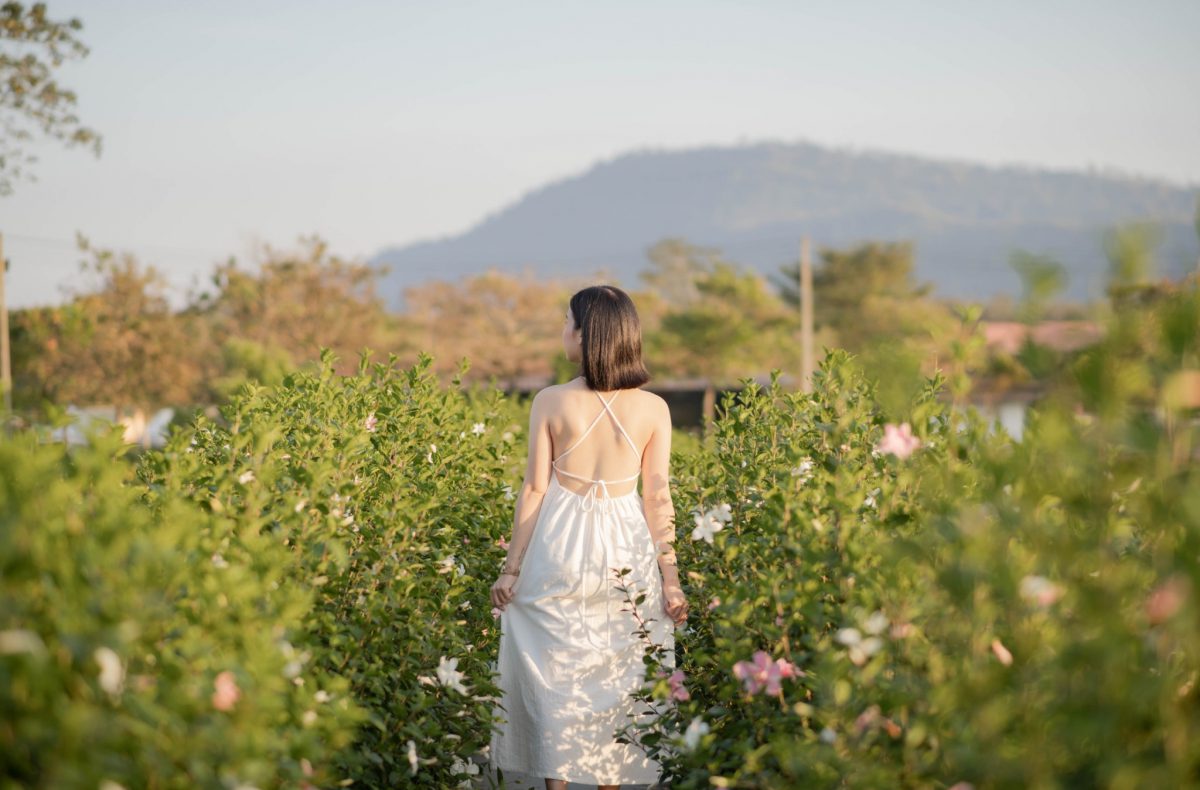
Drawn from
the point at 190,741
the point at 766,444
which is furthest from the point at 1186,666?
the point at 766,444

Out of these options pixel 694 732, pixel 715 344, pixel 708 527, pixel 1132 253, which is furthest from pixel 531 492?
pixel 715 344

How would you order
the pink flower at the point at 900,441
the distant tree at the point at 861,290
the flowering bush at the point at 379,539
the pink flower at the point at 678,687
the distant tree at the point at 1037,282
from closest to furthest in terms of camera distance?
the distant tree at the point at 1037,282 < the pink flower at the point at 900,441 < the flowering bush at the point at 379,539 < the pink flower at the point at 678,687 < the distant tree at the point at 861,290

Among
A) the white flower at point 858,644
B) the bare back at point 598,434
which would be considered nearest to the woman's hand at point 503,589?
the bare back at point 598,434

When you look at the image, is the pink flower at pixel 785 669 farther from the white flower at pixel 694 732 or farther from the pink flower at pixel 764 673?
the white flower at pixel 694 732

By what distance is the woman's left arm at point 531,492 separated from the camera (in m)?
4.10

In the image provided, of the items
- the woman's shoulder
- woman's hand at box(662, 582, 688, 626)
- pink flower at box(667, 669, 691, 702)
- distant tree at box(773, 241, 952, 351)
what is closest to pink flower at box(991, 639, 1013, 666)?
pink flower at box(667, 669, 691, 702)

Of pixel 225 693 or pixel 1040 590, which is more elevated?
pixel 1040 590

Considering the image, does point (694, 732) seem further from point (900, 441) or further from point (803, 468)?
point (803, 468)

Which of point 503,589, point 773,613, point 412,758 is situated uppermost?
point 773,613

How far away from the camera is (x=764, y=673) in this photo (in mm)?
2943

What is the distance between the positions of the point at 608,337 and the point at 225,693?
217cm

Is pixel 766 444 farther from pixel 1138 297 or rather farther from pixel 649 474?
pixel 1138 297

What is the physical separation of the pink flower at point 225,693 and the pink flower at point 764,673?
1334mm

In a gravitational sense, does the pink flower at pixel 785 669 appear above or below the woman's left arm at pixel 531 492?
below
